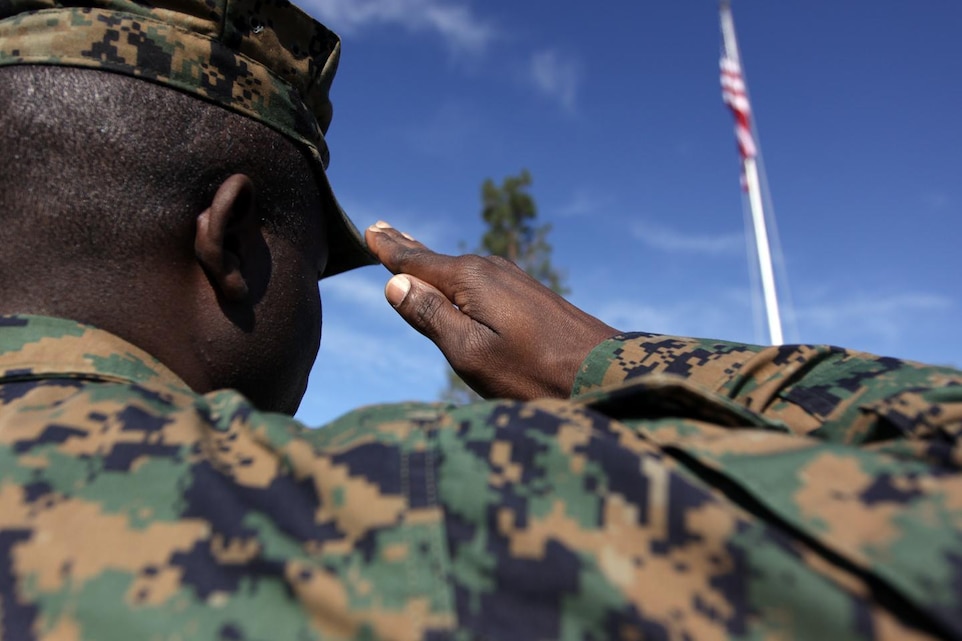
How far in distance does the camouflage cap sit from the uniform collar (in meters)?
0.65

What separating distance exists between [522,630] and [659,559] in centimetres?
21

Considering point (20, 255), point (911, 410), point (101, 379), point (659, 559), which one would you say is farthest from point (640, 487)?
point (20, 255)

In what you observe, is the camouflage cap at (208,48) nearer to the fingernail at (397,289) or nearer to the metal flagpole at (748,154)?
the fingernail at (397,289)

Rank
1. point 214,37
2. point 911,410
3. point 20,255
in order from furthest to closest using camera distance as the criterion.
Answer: point 214,37 → point 20,255 → point 911,410

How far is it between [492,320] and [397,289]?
34 cm

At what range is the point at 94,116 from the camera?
195cm

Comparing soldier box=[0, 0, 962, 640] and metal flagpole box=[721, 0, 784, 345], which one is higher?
metal flagpole box=[721, 0, 784, 345]

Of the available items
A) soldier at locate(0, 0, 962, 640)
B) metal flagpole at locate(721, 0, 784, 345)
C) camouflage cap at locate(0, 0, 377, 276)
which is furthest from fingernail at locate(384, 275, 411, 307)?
metal flagpole at locate(721, 0, 784, 345)

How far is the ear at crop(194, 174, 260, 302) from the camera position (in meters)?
1.96

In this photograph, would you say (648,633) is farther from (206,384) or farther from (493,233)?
(493,233)

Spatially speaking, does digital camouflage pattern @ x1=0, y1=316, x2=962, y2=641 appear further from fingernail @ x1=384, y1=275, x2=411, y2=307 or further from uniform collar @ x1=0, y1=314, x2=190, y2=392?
fingernail @ x1=384, y1=275, x2=411, y2=307

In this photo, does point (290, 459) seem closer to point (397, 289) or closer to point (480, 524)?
point (480, 524)

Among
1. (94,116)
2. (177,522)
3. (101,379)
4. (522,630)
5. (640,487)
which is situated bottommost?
(522,630)

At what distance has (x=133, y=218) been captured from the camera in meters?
1.94
